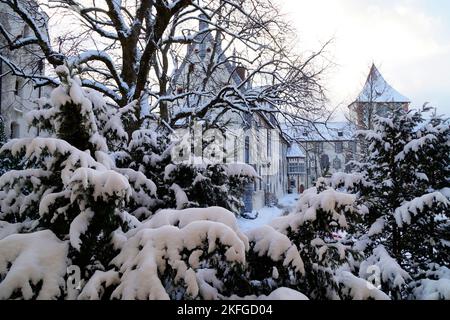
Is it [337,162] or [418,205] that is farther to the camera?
[337,162]

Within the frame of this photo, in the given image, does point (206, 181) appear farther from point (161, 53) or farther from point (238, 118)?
point (238, 118)

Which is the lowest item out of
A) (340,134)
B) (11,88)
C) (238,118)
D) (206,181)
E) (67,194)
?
(67,194)

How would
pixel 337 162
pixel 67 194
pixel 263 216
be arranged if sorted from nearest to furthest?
pixel 67 194
pixel 263 216
pixel 337 162

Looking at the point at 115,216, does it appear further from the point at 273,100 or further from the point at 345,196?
the point at 273,100

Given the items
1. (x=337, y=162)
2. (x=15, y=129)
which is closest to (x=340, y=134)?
(x=15, y=129)

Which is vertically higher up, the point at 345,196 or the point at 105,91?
the point at 105,91

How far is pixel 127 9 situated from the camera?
42.4 feet

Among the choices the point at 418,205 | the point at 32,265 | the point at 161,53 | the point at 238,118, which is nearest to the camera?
the point at 32,265

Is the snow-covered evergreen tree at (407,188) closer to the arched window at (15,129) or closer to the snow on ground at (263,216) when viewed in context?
the snow on ground at (263,216)

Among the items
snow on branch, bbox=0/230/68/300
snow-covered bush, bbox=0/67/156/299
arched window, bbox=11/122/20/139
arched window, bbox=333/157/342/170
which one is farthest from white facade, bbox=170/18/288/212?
arched window, bbox=333/157/342/170

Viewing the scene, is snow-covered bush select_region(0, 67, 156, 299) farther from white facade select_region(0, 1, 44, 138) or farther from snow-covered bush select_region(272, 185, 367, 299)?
white facade select_region(0, 1, 44, 138)

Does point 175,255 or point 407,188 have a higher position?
point 407,188
